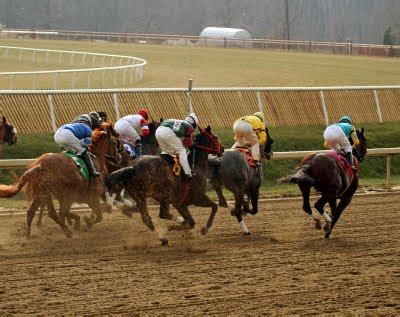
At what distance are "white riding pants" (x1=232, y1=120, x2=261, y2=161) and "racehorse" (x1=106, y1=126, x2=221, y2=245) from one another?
1261 mm

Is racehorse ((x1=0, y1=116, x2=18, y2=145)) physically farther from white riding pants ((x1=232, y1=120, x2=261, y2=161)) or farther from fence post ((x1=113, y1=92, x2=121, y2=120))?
fence post ((x1=113, y1=92, x2=121, y2=120))

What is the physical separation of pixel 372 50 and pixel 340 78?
52.1 ft

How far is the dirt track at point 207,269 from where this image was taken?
9047 mm

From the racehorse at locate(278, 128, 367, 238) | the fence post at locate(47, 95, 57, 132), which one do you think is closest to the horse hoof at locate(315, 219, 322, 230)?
the racehorse at locate(278, 128, 367, 238)

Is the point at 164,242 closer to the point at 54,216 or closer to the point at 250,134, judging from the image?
the point at 54,216

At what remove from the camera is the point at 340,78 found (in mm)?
36969

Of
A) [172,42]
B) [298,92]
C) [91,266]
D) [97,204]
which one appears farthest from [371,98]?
[172,42]

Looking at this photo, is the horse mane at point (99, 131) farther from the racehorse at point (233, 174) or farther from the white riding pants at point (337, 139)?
the white riding pants at point (337, 139)

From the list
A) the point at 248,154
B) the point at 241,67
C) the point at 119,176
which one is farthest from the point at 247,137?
the point at 241,67

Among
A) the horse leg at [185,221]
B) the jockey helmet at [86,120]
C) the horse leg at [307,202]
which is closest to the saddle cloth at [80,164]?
the jockey helmet at [86,120]

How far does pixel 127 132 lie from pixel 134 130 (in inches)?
4.4

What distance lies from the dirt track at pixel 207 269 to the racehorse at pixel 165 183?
0.39 meters

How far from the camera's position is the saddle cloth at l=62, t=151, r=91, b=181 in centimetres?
1226

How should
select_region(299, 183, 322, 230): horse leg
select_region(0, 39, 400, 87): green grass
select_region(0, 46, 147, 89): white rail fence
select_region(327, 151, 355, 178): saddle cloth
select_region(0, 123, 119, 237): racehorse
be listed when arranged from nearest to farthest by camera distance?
select_region(0, 123, 119, 237): racehorse < select_region(299, 183, 322, 230): horse leg < select_region(327, 151, 355, 178): saddle cloth < select_region(0, 46, 147, 89): white rail fence < select_region(0, 39, 400, 87): green grass
